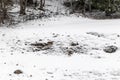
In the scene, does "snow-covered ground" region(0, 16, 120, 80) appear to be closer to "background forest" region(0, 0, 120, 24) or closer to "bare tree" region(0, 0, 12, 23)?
"bare tree" region(0, 0, 12, 23)

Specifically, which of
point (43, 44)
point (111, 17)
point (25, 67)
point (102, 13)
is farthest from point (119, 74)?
point (102, 13)

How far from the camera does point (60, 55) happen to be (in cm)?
1744

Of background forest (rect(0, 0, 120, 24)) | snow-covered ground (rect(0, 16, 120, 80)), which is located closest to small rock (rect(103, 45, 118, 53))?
snow-covered ground (rect(0, 16, 120, 80))

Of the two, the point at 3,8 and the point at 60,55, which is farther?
the point at 3,8

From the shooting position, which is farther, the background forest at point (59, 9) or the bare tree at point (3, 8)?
the background forest at point (59, 9)

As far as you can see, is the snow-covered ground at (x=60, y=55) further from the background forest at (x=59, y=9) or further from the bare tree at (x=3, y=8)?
the background forest at (x=59, y=9)

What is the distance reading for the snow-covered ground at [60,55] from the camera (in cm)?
1454

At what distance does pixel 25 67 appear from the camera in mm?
15352

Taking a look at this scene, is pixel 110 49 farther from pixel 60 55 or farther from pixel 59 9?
pixel 59 9

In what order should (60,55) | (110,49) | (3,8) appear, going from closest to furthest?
(60,55) < (110,49) < (3,8)

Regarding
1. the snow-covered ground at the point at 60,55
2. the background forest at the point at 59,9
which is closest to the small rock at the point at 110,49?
the snow-covered ground at the point at 60,55

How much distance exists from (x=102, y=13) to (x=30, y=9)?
26.4 ft

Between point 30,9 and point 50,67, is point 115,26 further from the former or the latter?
point 30,9

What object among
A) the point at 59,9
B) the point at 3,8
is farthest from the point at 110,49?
the point at 59,9
